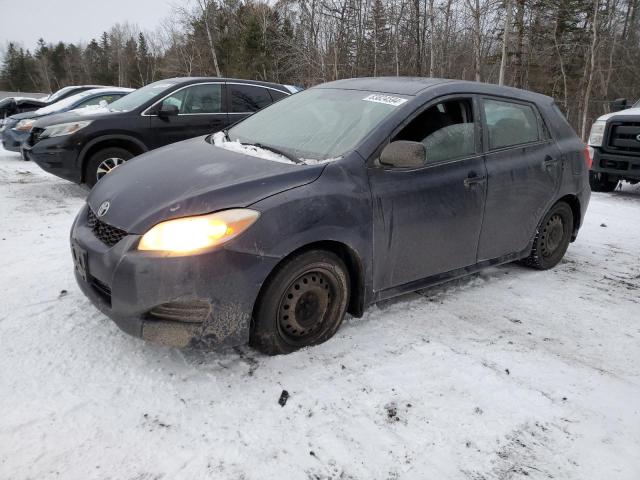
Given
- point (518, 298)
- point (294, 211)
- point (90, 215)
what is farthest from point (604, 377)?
point (90, 215)

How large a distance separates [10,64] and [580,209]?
316 ft

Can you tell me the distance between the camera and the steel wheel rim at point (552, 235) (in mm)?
4646

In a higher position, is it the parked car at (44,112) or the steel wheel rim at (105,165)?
the parked car at (44,112)

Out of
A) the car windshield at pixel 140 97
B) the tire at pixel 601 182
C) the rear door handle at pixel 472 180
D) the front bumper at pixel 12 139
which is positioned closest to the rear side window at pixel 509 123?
the rear door handle at pixel 472 180

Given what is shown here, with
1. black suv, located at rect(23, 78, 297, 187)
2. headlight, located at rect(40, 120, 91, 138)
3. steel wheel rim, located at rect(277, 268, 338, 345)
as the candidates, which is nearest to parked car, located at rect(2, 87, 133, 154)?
black suv, located at rect(23, 78, 297, 187)

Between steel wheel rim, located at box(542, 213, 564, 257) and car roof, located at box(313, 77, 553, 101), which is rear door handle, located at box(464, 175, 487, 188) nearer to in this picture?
car roof, located at box(313, 77, 553, 101)

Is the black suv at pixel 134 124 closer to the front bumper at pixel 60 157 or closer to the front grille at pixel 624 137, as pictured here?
the front bumper at pixel 60 157

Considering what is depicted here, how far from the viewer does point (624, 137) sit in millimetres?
Answer: 8625

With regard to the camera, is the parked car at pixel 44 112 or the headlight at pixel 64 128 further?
the parked car at pixel 44 112

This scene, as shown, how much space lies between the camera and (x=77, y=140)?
6938mm

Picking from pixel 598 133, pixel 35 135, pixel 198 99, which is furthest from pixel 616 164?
pixel 35 135

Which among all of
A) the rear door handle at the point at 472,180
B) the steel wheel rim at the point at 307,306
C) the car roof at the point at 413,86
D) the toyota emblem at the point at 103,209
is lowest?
the steel wheel rim at the point at 307,306

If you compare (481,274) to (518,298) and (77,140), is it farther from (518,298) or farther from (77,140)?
(77,140)

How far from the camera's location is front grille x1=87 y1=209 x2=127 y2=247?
8.92 feet
